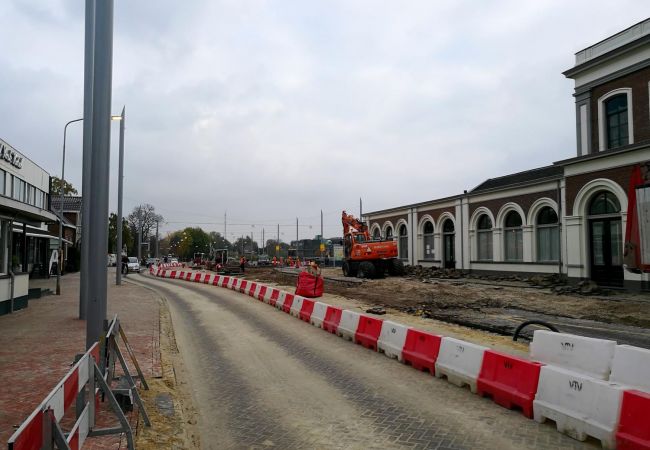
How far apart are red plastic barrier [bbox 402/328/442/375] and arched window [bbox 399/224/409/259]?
33.0m

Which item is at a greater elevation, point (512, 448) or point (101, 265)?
point (101, 265)

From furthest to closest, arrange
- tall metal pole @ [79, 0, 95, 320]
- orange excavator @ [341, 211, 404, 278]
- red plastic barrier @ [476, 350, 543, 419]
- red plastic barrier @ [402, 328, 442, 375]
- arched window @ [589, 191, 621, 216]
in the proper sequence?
1. orange excavator @ [341, 211, 404, 278]
2. arched window @ [589, 191, 621, 216]
3. tall metal pole @ [79, 0, 95, 320]
4. red plastic barrier @ [402, 328, 442, 375]
5. red plastic barrier @ [476, 350, 543, 419]

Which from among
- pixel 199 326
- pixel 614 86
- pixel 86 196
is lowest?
pixel 199 326

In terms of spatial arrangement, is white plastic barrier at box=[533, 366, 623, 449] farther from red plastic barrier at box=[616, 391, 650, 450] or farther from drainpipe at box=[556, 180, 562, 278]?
drainpipe at box=[556, 180, 562, 278]

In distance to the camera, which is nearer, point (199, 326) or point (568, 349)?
point (568, 349)

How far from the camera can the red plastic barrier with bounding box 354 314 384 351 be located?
9.73 meters

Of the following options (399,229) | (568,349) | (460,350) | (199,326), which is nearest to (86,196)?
(199,326)

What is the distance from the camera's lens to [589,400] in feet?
16.6

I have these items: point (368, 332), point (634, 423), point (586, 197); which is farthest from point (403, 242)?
point (634, 423)

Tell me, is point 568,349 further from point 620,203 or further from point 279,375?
point 620,203

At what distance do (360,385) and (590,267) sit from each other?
60.8 ft

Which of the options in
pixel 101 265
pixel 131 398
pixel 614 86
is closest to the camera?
pixel 131 398

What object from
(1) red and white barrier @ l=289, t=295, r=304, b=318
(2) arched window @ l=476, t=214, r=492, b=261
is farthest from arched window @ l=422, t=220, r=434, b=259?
(1) red and white barrier @ l=289, t=295, r=304, b=318

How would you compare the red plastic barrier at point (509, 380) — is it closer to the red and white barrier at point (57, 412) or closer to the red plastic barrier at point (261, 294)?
the red and white barrier at point (57, 412)
